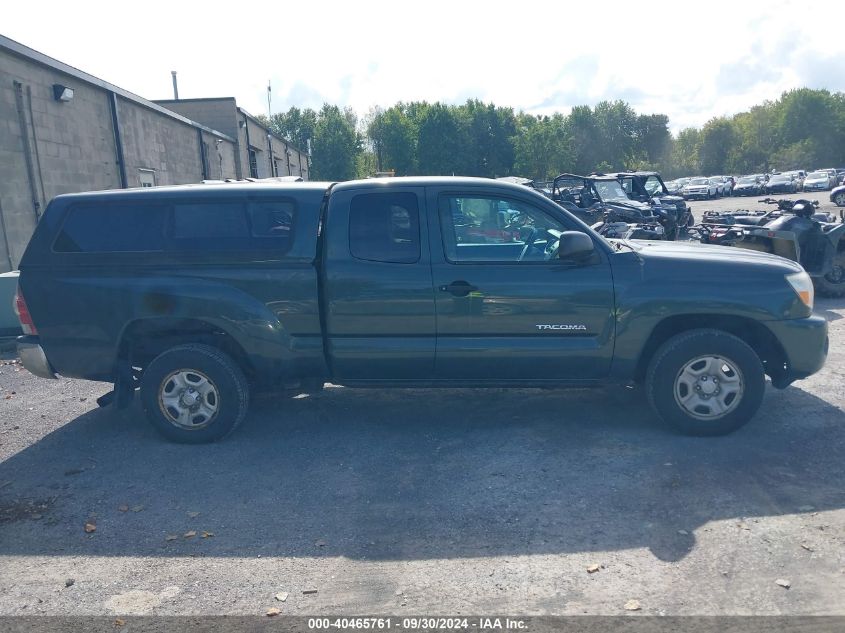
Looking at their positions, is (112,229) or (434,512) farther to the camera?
(112,229)

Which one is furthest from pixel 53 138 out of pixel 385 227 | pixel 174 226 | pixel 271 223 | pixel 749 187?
pixel 749 187

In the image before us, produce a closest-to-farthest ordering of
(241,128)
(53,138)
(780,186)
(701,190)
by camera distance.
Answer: (53,138) < (241,128) < (701,190) < (780,186)

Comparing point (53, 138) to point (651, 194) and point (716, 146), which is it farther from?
point (716, 146)

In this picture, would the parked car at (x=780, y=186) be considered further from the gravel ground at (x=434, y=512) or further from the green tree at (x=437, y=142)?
the gravel ground at (x=434, y=512)

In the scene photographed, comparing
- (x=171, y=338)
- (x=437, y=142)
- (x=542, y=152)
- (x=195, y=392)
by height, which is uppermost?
(x=437, y=142)

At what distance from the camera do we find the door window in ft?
17.0

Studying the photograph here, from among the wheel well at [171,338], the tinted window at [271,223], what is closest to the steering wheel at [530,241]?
the tinted window at [271,223]

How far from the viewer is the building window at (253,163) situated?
115 feet

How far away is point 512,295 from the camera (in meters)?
5.07

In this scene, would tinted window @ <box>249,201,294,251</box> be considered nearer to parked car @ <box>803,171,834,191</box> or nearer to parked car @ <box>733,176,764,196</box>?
parked car @ <box>733,176,764,196</box>

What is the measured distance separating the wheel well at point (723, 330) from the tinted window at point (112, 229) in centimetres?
386

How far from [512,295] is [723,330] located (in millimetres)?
1670

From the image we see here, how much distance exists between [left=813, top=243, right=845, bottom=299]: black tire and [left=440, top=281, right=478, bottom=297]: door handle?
7.75m

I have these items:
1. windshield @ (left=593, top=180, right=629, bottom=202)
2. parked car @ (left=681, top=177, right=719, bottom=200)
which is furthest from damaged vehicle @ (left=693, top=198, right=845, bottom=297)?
parked car @ (left=681, top=177, right=719, bottom=200)
